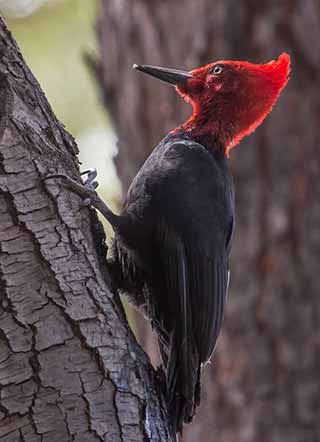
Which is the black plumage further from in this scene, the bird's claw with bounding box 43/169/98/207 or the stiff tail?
the bird's claw with bounding box 43/169/98/207

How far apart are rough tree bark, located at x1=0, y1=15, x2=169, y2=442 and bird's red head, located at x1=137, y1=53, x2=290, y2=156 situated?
1393mm

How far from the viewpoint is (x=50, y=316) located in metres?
2.88

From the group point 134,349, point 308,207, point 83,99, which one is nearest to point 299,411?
point 308,207

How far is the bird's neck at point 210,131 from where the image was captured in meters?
4.26

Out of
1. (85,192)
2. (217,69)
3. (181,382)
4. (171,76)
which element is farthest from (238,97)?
(181,382)

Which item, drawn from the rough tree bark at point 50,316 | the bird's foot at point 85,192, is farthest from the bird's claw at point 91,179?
the rough tree bark at point 50,316

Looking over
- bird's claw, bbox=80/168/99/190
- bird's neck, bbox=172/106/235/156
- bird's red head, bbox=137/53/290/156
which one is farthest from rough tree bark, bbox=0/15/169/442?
bird's red head, bbox=137/53/290/156

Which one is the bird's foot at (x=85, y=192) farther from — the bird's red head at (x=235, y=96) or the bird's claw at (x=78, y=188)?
the bird's red head at (x=235, y=96)

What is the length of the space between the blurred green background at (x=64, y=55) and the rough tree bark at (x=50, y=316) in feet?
15.9

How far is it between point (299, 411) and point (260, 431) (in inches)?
10.4

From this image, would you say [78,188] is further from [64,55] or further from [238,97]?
[64,55]

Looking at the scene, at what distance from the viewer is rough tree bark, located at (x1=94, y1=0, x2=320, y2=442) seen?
17.4ft

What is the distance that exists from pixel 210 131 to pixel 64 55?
4313mm

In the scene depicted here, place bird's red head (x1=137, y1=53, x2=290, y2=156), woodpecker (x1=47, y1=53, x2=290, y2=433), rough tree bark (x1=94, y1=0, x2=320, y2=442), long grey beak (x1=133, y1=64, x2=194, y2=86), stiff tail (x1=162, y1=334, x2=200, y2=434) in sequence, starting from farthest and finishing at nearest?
rough tree bark (x1=94, y1=0, x2=320, y2=442)
long grey beak (x1=133, y1=64, x2=194, y2=86)
bird's red head (x1=137, y1=53, x2=290, y2=156)
woodpecker (x1=47, y1=53, x2=290, y2=433)
stiff tail (x1=162, y1=334, x2=200, y2=434)
